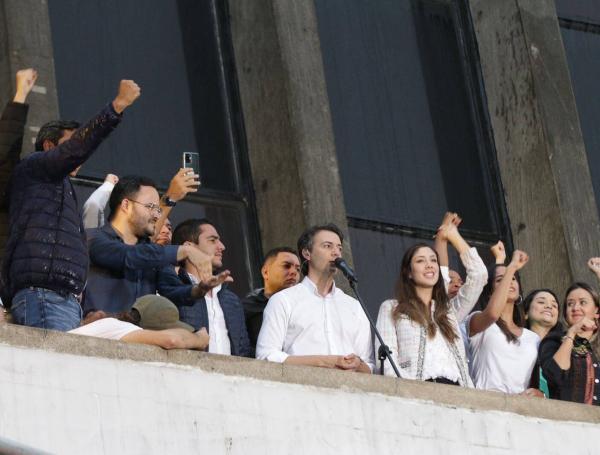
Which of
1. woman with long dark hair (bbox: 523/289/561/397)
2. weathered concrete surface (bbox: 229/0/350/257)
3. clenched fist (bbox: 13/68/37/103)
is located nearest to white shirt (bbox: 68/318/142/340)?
clenched fist (bbox: 13/68/37/103)

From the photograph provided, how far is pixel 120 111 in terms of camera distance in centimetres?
1041

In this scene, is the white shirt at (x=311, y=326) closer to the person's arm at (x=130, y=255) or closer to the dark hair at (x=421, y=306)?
the dark hair at (x=421, y=306)

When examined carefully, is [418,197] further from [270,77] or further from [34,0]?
[34,0]

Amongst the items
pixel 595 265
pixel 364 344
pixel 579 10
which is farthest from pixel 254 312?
pixel 579 10

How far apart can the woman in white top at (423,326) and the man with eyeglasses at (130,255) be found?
1139 mm

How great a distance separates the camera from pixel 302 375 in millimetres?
10352

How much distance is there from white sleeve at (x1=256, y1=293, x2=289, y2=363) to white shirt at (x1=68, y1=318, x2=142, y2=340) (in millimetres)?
1193

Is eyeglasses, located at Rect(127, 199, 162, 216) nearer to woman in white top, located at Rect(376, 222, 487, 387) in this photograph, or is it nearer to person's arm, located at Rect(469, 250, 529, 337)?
woman in white top, located at Rect(376, 222, 487, 387)

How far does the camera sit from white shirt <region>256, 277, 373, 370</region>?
36.7ft

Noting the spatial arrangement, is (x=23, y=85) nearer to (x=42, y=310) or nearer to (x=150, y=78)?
(x=42, y=310)

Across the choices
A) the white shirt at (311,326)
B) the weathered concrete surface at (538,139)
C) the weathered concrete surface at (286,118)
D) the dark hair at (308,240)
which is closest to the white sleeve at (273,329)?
the white shirt at (311,326)

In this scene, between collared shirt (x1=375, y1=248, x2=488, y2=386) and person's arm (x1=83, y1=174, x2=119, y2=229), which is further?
person's arm (x1=83, y1=174, x2=119, y2=229)

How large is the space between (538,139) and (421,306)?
4.57m

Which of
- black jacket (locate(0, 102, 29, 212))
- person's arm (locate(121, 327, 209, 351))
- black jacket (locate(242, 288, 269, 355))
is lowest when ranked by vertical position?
person's arm (locate(121, 327, 209, 351))
